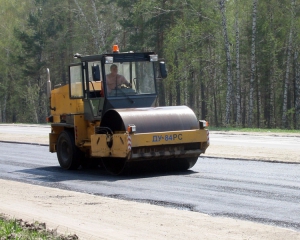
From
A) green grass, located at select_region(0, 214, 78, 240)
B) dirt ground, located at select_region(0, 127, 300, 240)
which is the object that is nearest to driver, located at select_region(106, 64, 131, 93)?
dirt ground, located at select_region(0, 127, 300, 240)

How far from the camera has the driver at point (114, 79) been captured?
15.8 m

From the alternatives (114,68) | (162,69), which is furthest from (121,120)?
(162,69)

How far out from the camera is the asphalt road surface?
10.1 metres

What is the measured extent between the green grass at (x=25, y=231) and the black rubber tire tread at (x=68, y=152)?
7630 mm

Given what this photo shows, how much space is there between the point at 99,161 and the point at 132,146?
306cm

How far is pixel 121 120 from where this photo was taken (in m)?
14.8

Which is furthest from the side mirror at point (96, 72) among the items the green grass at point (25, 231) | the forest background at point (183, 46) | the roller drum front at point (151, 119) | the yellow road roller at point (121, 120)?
the forest background at point (183, 46)

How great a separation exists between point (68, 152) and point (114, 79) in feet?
7.95

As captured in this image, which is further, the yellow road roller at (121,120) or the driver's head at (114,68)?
the driver's head at (114,68)

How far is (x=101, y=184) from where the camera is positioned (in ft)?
45.6

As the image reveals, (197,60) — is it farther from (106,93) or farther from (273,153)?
(106,93)

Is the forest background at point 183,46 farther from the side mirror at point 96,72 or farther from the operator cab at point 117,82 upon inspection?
the side mirror at point 96,72

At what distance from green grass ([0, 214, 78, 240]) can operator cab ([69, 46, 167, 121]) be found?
7074 millimetres

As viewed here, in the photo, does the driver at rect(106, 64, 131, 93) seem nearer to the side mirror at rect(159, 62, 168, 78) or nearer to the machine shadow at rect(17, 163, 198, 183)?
the side mirror at rect(159, 62, 168, 78)
